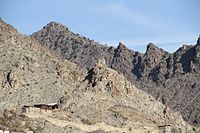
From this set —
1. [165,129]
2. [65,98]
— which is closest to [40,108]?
[65,98]

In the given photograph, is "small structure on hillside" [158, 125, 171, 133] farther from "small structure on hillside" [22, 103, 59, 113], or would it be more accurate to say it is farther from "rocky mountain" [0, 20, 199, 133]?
"small structure on hillside" [22, 103, 59, 113]

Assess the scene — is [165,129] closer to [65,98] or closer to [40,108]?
[65,98]

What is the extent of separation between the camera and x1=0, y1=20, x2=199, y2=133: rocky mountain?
83.2m

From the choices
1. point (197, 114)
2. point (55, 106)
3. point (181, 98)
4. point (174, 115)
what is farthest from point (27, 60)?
point (181, 98)

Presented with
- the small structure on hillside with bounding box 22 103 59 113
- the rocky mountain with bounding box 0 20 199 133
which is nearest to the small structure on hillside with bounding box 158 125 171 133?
the rocky mountain with bounding box 0 20 199 133

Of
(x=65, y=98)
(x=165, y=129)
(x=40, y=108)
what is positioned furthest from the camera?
(x=165, y=129)

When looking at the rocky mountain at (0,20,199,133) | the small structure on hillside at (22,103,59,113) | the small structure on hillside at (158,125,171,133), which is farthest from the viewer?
the small structure on hillside at (158,125,171,133)

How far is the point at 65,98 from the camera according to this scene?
300ft

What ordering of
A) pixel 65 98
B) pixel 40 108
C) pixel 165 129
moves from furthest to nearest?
pixel 165 129
pixel 65 98
pixel 40 108

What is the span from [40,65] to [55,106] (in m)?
13.4

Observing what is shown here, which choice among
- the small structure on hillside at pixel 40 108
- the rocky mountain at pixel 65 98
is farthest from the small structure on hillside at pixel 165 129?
the small structure on hillside at pixel 40 108

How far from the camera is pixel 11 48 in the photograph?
3947 inches

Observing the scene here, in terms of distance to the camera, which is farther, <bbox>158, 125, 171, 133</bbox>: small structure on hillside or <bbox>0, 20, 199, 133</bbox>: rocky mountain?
<bbox>158, 125, 171, 133</bbox>: small structure on hillside

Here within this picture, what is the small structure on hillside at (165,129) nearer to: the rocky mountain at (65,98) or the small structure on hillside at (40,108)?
the rocky mountain at (65,98)
